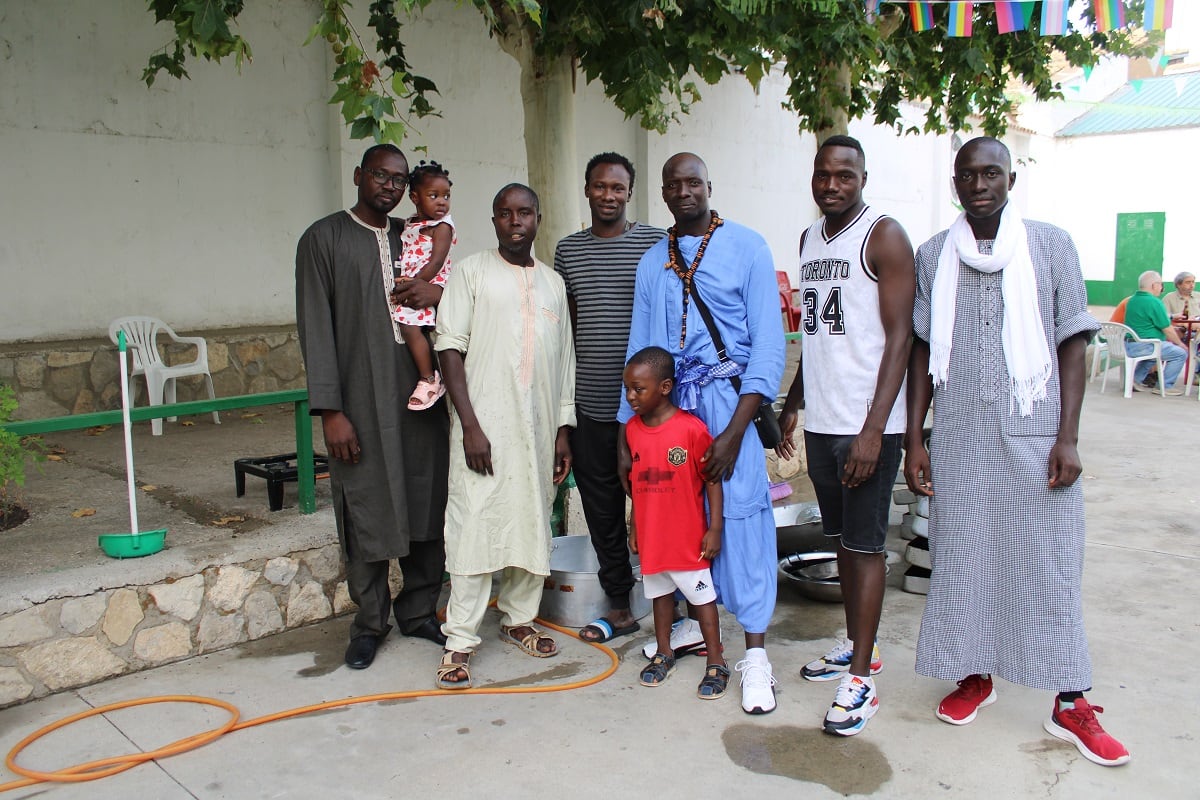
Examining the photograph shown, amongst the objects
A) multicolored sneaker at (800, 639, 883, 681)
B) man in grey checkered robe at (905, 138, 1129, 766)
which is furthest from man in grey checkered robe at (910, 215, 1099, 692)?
multicolored sneaker at (800, 639, 883, 681)

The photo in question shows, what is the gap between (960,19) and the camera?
6.54 m

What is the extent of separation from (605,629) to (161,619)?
1697mm

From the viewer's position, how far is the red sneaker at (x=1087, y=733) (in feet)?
9.56

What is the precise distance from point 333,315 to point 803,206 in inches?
451

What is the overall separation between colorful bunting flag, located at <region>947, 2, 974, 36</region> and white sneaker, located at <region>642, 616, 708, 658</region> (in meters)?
4.65

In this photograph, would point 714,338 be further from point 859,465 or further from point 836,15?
point 836,15

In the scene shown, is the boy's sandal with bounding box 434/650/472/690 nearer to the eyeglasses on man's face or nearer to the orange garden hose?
the orange garden hose

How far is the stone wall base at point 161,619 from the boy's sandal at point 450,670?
0.85 m

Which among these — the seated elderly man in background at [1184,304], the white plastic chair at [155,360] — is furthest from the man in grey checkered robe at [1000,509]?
the seated elderly man in background at [1184,304]

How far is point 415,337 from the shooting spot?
3658 millimetres

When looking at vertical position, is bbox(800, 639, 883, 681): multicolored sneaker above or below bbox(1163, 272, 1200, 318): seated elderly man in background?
below

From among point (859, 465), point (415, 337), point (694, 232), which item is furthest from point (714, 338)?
point (415, 337)

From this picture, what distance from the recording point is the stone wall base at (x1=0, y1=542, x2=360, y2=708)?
3.38 m

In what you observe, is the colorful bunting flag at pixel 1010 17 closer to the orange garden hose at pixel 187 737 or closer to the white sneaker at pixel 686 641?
the white sneaker at pixel 686 641
